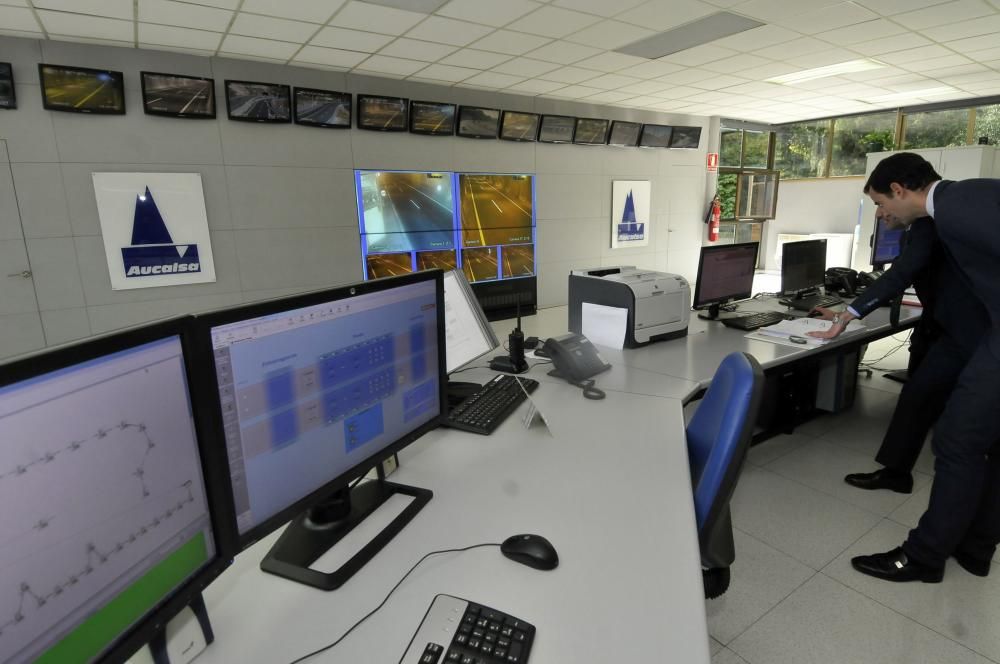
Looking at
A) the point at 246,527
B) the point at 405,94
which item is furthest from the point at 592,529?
the point at 405,94

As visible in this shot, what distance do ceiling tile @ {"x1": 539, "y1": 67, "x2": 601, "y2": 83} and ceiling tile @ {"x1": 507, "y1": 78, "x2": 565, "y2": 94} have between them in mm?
141

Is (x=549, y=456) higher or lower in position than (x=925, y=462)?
higher

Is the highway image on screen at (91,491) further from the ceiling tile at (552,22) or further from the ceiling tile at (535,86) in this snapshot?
the ceiling tile at (535,86)

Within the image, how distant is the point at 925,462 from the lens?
9.05 feet

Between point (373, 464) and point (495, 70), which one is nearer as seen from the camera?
point (373, 464)

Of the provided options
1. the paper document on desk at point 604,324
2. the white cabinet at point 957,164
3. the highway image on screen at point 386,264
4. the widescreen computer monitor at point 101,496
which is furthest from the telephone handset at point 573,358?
the white cabinet at point 957,164

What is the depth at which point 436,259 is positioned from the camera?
548 centimetres

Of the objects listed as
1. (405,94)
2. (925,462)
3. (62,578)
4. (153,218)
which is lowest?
(925,462)

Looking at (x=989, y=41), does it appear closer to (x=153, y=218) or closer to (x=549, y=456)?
(x=549, y=456)

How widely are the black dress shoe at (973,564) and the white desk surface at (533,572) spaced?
155cm

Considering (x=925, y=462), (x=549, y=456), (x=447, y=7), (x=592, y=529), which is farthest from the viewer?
(x=447, y=7)

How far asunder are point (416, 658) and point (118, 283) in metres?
4.39

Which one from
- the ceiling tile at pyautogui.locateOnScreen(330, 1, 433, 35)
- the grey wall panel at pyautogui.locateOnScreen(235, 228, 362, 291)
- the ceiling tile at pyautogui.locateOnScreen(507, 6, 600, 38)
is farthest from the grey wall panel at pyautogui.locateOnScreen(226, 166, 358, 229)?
the ceiling tile at pyautogui.locateOnScreen(507, 6, 600, 38)

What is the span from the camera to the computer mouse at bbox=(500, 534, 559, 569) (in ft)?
2.98
